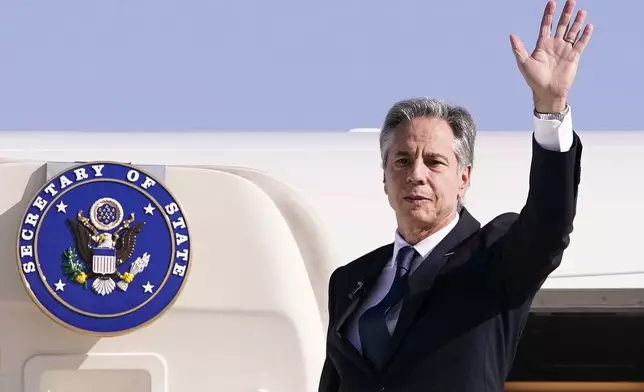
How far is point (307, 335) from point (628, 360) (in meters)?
1.77

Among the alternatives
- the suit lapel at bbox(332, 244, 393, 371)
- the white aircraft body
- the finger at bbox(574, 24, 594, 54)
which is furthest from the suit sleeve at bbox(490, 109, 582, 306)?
the white aircraft body

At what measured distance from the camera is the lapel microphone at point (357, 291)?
2363mm

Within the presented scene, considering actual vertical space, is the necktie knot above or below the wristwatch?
below

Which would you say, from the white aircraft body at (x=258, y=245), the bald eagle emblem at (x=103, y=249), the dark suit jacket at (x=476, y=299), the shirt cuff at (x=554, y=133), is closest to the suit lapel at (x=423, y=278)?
the dark suit jacket at (x=476, y=299)

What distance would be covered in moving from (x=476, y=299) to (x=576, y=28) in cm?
57

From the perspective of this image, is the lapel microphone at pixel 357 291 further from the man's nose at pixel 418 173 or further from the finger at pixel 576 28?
the finger at pixel 576 28

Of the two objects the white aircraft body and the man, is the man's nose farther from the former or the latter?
the white aircraft body

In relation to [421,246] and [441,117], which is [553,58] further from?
[421,246]

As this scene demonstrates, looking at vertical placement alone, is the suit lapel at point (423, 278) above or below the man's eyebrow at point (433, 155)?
below

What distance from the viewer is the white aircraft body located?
361cm

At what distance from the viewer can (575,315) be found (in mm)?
4383

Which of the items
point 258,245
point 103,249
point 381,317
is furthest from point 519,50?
point 103,249

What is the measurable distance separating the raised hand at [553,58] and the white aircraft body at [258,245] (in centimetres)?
167

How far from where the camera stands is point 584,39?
217cm
